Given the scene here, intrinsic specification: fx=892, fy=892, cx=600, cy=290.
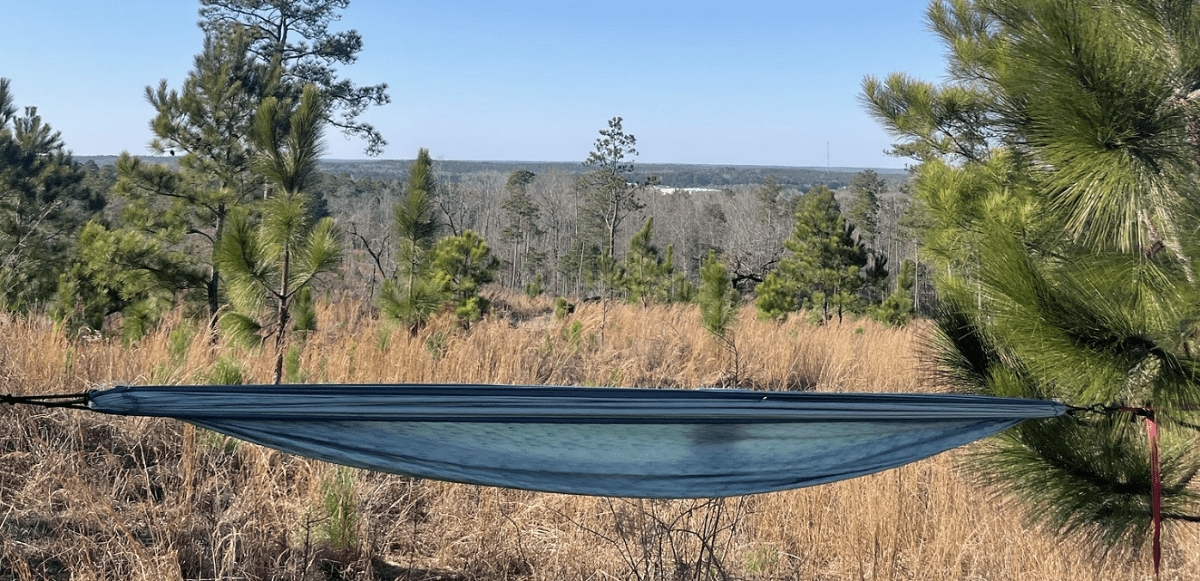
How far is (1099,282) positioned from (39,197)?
1538 cm

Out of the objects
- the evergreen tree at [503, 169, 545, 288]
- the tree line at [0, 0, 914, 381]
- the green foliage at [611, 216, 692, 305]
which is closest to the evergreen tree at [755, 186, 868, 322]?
the tree line at [0, 0, 914, 381]

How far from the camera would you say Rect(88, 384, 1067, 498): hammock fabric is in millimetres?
1592

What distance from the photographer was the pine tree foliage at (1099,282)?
182 centimetres

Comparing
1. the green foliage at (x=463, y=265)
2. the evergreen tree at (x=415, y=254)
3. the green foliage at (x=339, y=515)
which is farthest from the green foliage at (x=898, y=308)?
the green foliage at (x=339, y=515)

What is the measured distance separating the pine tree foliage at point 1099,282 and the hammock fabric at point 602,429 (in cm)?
25

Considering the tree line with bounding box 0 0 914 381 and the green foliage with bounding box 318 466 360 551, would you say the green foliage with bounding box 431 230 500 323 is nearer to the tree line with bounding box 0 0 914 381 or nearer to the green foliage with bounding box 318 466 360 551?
the tree line with bounding box 0 0 914 381

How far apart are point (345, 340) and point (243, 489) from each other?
326 cm

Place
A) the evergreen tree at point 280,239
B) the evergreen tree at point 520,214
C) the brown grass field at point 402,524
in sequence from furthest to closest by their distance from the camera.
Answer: the evergreen tree at point 520,214
the evergreen tree at point 280,239
the brown grass field at point 402,524

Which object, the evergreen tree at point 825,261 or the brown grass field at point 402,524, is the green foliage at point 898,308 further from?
the brown grass field at point 402,524

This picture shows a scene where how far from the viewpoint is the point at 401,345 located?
5.78 m

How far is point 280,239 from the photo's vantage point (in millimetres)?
5113

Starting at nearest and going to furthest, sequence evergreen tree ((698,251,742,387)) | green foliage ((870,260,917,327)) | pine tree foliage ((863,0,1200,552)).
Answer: pine tree foliage ((863,0,1200,552))
evergreen tree ((698,251,742,387))
green foliage ((870,260,917,327))

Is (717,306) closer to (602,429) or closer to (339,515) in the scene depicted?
(339,515)

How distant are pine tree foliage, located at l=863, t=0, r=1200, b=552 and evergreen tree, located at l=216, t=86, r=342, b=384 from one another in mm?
3835
